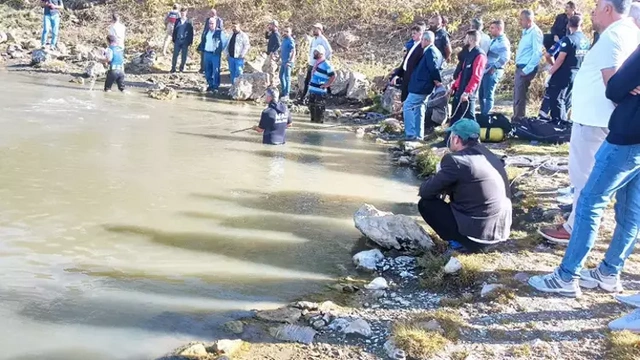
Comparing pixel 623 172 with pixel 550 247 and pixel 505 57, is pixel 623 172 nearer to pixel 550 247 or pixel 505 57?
pixel 550 247

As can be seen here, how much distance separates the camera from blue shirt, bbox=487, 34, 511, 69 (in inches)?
405

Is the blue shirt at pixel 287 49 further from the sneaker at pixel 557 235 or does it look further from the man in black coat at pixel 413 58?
the sneaker at pixel 557 235

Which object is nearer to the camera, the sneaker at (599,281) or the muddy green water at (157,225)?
the muddy green water at (157,225)

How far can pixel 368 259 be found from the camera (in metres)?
5.64

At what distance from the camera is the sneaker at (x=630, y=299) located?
13.9ft

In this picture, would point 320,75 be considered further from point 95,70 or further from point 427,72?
point 95,70

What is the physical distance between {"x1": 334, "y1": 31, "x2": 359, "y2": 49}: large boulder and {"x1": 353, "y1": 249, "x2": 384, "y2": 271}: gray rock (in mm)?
15912

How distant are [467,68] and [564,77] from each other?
1389mm

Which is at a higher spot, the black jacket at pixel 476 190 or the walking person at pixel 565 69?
the walking person at pixel 565 69

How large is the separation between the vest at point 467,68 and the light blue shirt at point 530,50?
51.6 inches

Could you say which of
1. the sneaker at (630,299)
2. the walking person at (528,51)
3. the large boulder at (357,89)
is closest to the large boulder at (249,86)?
the large boulder at (357,89)

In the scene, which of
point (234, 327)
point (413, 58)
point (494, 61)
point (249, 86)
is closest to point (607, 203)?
point (234, 327)

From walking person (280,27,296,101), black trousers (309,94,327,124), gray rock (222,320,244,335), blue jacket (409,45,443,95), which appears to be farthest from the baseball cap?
walking person (280,27,296,101)

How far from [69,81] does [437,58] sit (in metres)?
9.89
